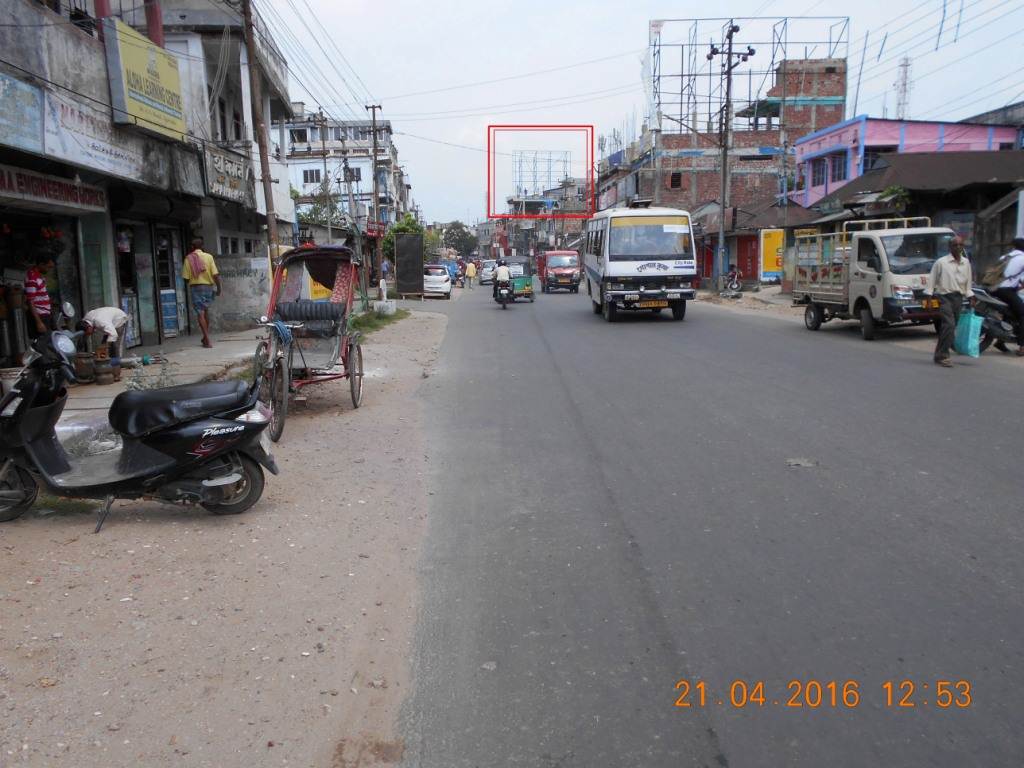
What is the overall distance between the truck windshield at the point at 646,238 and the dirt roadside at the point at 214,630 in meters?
14.8

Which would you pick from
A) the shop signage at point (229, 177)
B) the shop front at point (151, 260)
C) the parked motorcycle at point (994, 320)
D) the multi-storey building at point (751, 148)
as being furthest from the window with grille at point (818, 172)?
the shop front at point (151, 260)

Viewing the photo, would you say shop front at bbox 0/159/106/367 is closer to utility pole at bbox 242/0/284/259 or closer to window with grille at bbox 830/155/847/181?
utility pole at bbox 242/0/284/259

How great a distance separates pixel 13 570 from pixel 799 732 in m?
4.07

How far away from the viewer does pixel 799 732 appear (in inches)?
117

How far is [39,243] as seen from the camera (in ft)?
39.2

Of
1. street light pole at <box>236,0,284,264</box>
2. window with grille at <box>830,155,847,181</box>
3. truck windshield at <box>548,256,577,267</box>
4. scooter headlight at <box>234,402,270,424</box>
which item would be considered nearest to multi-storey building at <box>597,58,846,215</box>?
truck windshield at <box>548,256,577,267</box>

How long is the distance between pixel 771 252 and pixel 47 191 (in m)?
30.8

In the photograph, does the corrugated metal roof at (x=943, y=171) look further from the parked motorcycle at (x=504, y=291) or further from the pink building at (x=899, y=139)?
the parked motorcycle at (x=504, y=291)

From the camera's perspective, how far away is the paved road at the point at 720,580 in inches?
118

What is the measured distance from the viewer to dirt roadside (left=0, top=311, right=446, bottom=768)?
9.87ft

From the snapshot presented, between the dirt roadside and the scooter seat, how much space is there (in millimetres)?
661

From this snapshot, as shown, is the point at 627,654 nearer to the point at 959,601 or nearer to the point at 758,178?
the point at 959,601

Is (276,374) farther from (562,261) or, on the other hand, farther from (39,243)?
(562,261)

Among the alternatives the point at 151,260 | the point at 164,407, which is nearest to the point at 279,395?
the point at 164,407
